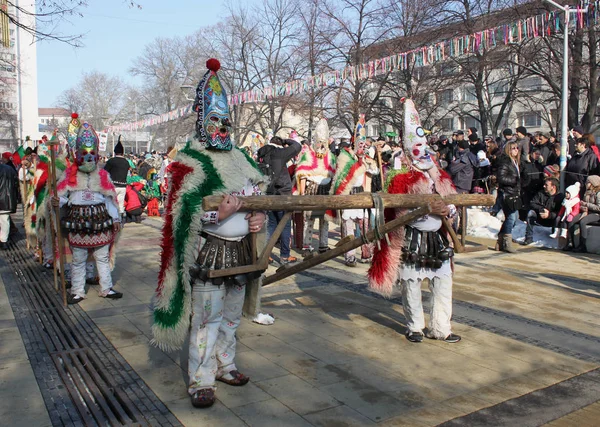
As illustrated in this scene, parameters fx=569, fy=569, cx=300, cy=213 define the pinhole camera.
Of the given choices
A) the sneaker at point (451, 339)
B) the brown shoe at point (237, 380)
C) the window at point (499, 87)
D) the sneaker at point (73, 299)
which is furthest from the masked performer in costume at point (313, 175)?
the window at point (499, 87)

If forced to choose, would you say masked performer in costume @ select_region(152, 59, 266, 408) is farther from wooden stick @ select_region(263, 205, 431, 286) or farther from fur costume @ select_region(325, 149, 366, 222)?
fur costume @ select_region(325, 149, 366, 222)

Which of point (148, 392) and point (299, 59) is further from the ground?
point (299, 59)

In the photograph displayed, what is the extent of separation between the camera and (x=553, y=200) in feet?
38.9

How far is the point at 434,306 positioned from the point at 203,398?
2491 mm

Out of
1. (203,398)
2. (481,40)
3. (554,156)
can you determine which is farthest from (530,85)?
(203,398)

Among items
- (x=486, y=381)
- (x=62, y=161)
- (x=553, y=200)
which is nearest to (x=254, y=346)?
(x=486, y=381)

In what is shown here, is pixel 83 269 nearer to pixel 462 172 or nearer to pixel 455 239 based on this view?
pixel 455 239

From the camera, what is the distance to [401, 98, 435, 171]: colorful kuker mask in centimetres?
544

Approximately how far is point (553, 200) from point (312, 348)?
8.53 m

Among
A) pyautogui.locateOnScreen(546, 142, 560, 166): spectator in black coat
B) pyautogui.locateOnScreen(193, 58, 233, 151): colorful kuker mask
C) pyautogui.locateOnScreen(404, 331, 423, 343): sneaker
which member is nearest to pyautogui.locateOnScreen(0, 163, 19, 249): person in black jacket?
pyautogui.locateOnScreen(193, 58, 233, 151): colorful kuker mask

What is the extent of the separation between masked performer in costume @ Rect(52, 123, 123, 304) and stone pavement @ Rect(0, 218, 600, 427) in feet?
1.25

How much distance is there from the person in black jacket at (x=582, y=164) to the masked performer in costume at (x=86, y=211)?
30.3 ft

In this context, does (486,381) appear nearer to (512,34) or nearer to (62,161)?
(62,161)

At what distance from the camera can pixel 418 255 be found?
5383mm
